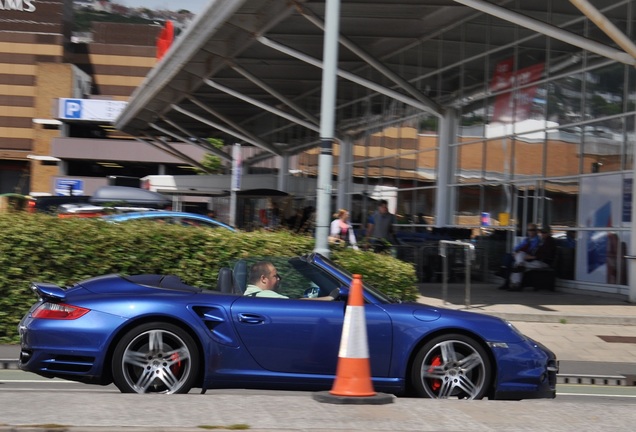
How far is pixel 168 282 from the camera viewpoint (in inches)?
314

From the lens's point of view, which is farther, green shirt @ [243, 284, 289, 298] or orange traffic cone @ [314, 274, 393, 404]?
green shirt @ [243, 284, 289, 298]

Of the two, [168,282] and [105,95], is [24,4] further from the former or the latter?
[168,282]

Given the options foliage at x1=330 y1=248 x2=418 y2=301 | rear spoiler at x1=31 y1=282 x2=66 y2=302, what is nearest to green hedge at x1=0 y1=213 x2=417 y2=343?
foliage at x1=330 y1=248 x2=418 y2=301

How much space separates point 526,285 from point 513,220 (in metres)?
3.10

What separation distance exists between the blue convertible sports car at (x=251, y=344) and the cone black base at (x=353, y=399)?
0.61m

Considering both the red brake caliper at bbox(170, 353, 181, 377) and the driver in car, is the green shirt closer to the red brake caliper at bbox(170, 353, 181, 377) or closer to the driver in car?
the driver in car

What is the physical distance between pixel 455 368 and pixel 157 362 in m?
2.27

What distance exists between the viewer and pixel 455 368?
25.0 ft

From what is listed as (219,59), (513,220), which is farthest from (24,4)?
(513,220)

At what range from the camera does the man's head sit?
7880 mm

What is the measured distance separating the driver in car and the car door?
230 millimetres

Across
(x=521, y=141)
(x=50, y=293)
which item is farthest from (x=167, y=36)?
(x=50, y=293)

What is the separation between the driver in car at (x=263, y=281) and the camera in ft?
25.7

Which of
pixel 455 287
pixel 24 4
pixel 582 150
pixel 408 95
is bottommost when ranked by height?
pixel 455 287
